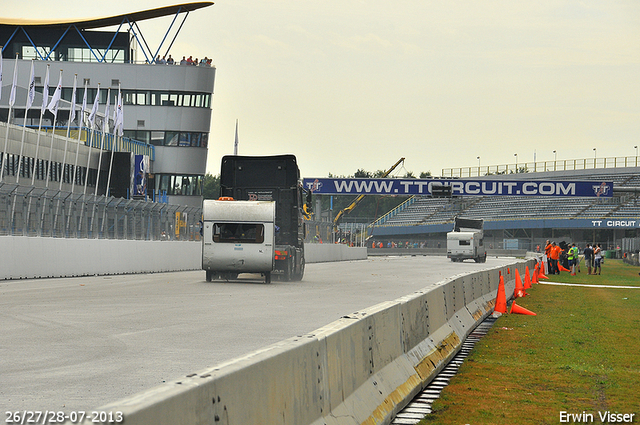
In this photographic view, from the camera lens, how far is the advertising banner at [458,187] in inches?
2891

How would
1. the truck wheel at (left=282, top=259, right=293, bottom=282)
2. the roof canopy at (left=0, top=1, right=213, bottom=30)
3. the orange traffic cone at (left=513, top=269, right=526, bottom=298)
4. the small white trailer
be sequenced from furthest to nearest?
1. the roof canopy at (left=0, top=1, right=213, bottom=30)
2. the small white trailer
3. the truck wheel at (left=282, top=259, right=293, bottom=282)
4. the orange traffic cone at (left=513, top=269, right=526, bottom=298)

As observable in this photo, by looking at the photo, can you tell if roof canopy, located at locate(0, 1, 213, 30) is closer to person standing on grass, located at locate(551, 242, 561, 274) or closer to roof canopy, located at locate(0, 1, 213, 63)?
roof canopy, located at locate(0, 1, 213, 63)

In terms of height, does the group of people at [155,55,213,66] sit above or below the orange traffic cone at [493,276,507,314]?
above

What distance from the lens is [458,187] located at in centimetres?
7581

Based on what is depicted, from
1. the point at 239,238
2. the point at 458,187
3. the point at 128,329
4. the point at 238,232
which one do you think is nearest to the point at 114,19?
the point at 458,187

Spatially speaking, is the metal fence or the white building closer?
the metal fence

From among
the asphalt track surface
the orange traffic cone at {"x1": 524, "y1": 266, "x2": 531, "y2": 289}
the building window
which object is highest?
the building window

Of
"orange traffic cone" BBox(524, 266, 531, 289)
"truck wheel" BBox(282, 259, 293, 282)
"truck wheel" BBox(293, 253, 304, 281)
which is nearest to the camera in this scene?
"truck wheel" BBox(282, 259, 293, 282)

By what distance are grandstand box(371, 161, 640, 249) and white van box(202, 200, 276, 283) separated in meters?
66.1

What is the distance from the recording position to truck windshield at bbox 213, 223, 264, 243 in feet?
85.9

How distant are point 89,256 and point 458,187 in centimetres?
5102

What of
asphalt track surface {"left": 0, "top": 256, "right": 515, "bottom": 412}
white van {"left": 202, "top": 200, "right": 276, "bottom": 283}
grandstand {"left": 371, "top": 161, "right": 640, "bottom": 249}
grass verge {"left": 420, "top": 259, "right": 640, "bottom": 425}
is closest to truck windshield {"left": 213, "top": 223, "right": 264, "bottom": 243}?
white van {"left": 202, "top": 200, "right": 276, "bottom": 283}

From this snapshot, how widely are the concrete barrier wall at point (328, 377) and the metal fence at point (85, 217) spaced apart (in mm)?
16929

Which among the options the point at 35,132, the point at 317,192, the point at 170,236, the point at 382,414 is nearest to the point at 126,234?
the point at 170,236
